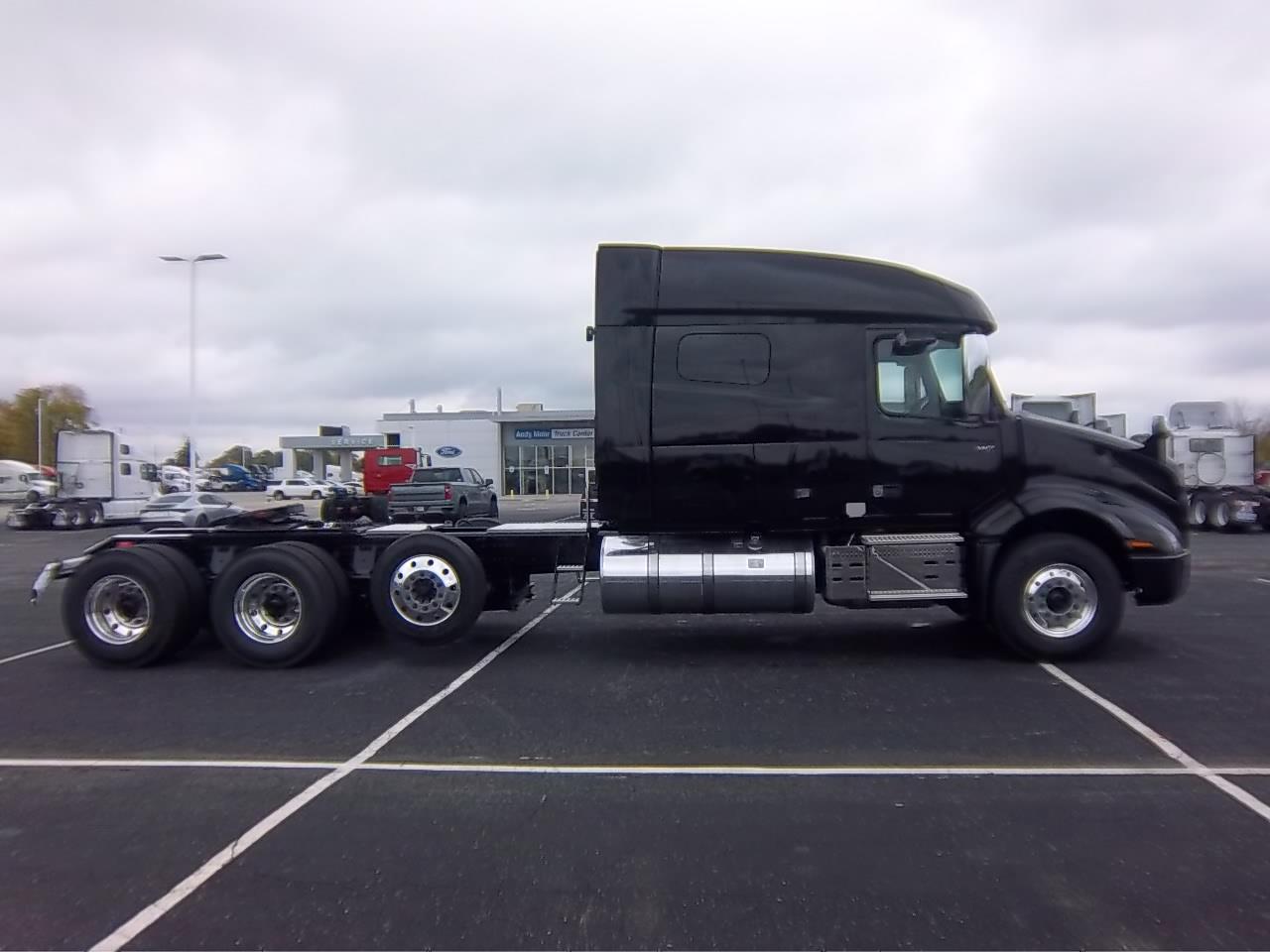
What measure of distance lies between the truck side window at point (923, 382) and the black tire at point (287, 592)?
201 inches

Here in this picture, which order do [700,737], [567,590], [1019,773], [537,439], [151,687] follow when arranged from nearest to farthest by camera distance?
[1019,773], [700,737], [151,687], [567,590], [537,439]

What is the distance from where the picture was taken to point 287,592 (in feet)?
26.9

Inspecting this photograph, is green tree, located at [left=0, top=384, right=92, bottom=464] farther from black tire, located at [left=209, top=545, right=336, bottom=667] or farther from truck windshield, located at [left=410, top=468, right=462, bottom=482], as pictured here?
black tire, located at [left=209, top=545, right=336, bottom=667]

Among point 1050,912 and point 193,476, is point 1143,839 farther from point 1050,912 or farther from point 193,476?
point 193,476

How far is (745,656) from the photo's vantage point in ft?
27.5

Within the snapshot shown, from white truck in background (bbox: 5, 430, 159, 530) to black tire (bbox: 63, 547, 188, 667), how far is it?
26.3 meters

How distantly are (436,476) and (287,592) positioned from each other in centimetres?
2044

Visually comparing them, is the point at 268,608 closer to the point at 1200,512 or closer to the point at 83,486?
the point at 1200,512

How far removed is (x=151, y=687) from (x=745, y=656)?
198 inches

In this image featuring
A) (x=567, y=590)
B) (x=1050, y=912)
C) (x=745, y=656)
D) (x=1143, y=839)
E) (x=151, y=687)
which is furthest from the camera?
(x=567, y=590)

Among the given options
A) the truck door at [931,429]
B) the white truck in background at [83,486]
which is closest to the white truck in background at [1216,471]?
the truck door at [931,429]

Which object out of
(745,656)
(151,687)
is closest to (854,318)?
(745,656)

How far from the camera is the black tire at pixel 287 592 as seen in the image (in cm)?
803

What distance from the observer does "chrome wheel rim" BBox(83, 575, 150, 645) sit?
821 centimetres
